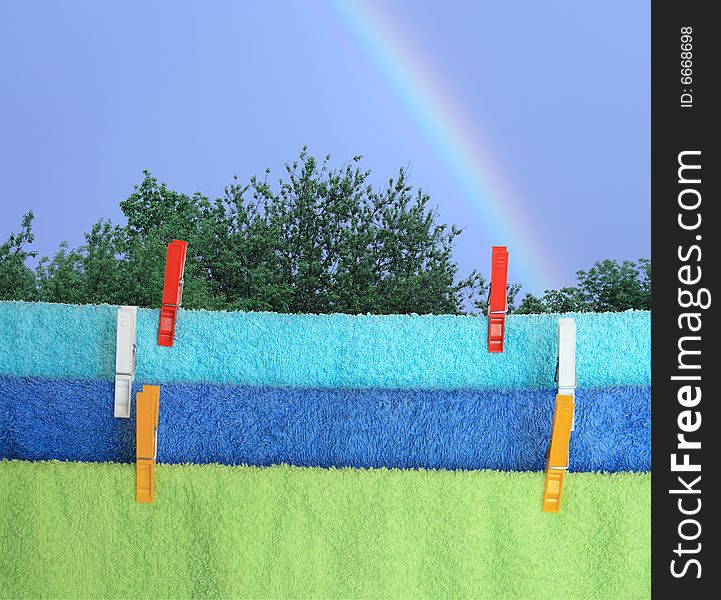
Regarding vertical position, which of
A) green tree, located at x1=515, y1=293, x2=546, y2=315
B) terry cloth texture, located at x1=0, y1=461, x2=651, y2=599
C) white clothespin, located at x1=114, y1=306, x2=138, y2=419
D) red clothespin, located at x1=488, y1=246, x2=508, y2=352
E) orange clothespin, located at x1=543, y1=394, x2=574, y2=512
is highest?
green tree, located at x1=515, y1=293, x2=546, y2=315

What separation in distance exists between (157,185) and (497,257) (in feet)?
5.64

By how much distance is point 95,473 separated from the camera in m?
0.65

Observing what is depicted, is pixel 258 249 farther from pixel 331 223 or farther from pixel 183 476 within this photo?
pixel 183 476

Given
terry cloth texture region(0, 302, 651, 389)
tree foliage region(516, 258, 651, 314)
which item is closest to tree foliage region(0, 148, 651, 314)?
tree foliage region(516, 258, 651, 314)

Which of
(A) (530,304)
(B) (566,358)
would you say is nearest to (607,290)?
(A) (530,304)

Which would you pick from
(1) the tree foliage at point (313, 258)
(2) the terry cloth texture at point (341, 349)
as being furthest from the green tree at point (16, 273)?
(2) the terry cloth texture at point (341, 349)

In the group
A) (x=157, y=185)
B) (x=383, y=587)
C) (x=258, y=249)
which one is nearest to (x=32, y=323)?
(x=383, y=587)

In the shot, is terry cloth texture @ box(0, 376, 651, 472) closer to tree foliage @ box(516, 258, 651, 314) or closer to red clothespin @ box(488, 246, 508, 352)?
red clothespin @ box(488, 246, 508, 352)

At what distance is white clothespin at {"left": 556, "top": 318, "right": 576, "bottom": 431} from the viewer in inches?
25.4

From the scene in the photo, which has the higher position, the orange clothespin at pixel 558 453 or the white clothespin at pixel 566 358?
the white clothespin at pixel 566 358

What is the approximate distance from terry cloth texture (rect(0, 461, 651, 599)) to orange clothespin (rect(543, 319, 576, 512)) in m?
0.01

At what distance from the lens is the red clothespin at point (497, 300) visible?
26.0 inches

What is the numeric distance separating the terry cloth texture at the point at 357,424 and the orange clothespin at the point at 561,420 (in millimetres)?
17

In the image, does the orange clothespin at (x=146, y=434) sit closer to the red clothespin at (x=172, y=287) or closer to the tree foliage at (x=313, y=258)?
the red clothespin at (x=172, y=287)
